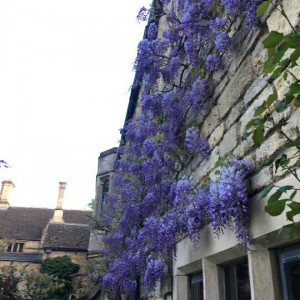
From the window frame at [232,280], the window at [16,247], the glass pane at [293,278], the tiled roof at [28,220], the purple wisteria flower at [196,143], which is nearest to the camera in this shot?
the glass pane at [293,278]

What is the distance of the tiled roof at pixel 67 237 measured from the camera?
20469mm

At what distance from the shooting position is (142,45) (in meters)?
4.30

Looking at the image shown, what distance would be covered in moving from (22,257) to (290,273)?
21.8 metres

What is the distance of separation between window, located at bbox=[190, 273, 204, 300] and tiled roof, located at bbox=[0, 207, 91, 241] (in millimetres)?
20751

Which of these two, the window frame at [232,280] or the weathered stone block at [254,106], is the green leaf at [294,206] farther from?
the window frame at [232,280]

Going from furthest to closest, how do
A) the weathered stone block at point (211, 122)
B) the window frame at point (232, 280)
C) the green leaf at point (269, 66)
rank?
the weathered stone block at point (211, 122)
the window frame at point (232, 280)
the green leaf at point (269, 66)

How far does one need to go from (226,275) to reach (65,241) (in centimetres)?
1996

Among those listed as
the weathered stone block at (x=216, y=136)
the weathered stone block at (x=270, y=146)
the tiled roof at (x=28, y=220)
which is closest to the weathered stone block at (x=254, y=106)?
the weathered stone block at (x=270, y=146)

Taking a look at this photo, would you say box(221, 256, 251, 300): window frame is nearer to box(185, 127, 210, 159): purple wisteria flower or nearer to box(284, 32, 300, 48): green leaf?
box(185, 127, 210, 159): purple wisteria flower

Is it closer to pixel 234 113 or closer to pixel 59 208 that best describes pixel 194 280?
pixel 234 113

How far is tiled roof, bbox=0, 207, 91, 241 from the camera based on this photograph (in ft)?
80.4

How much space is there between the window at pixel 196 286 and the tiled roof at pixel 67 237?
1822 cm

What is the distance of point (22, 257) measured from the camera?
21203 mm

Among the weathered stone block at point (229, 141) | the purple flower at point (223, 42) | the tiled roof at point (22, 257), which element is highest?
the tiled roof at point (22, 257)
